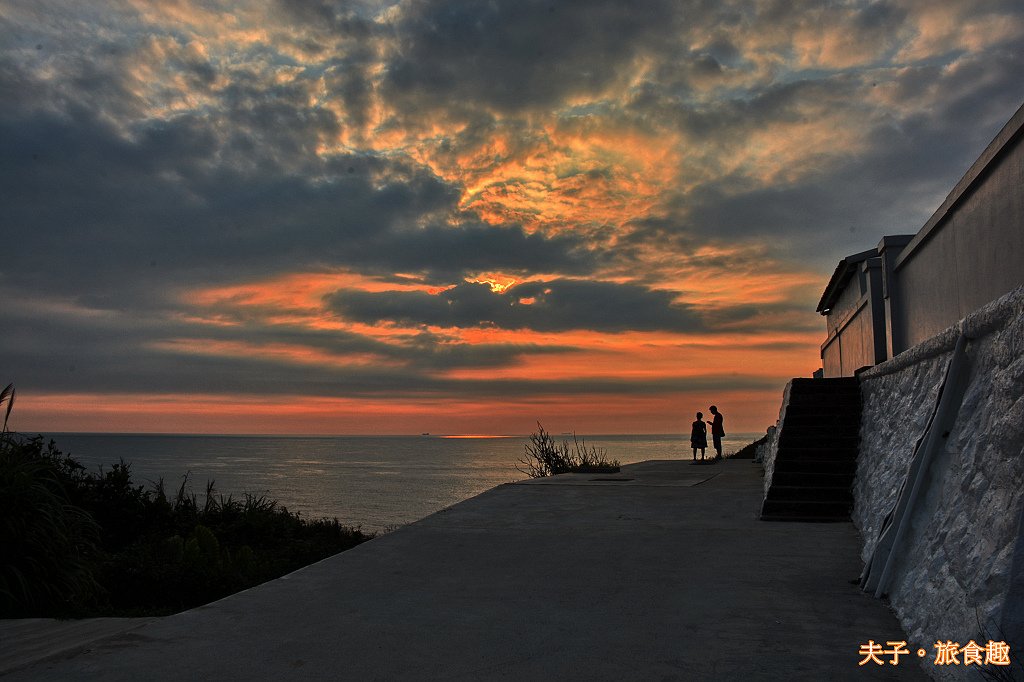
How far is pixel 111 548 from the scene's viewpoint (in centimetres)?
1158

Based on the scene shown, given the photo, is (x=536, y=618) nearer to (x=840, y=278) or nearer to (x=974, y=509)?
(x=974, y=509)

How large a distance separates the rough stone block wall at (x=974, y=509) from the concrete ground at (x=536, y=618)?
0.37 metres

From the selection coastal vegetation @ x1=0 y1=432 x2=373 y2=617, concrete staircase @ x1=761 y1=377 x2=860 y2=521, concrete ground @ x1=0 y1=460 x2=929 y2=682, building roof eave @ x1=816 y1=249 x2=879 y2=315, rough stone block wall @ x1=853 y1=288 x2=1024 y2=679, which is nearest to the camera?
rough stone block wall @ x1=853 y1=288 x2=1024 y2=679

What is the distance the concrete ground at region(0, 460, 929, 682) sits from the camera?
5.43 m

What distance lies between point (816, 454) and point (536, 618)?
868 centimetres

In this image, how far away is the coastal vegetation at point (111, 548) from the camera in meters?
7.48

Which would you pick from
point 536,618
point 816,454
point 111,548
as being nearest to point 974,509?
point 536,618

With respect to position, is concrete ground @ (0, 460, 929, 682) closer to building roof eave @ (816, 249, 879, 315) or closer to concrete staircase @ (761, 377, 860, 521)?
concrete staircase @ (761, 377, 860, 521)

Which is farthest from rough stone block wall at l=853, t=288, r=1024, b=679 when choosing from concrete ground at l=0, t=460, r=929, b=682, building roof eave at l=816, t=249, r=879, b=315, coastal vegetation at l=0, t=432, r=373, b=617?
building roof eave at l=816, t=249, r=879, b=315

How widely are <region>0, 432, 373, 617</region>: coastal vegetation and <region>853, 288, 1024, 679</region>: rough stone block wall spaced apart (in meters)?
6.58

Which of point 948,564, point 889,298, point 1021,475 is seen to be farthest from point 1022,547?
point 889,298

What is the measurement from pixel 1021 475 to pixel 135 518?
1201 centimetres

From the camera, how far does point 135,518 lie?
12.6 metres

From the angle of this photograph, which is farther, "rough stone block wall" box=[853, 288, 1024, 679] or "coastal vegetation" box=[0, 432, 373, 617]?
"coastal vegetation" box=[0, 432, 373, 617]
